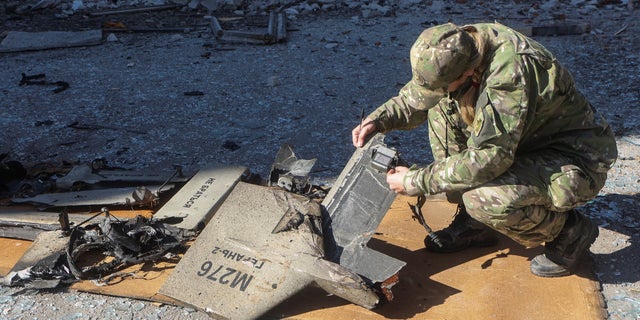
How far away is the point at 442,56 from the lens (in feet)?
8.87

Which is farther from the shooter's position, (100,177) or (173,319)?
(100,177)

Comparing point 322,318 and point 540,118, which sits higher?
point 540,118

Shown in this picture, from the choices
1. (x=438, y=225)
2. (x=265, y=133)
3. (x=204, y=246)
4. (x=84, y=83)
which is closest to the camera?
(x=204, y=246)

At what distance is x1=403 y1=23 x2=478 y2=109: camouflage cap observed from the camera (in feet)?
8.89

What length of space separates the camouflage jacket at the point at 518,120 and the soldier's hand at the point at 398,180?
0.09m

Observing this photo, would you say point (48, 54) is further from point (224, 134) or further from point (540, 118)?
point (540, 118)

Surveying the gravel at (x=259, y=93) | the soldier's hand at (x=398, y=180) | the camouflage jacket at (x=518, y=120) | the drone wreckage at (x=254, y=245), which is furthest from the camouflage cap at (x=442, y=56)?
the gravel at (x=259, y=93)

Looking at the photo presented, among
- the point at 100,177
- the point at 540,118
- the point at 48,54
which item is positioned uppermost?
the point at 540,118

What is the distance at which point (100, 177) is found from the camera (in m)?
4.29

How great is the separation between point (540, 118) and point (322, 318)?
1.29 metres

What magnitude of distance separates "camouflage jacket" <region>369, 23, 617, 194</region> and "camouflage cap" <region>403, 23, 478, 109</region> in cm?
13

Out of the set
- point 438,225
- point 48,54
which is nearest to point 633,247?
point 438,225

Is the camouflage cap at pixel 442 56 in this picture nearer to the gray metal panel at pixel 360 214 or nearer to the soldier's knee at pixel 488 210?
the soldier's knee at pixel 488 210

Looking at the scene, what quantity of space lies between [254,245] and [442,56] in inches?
50.3
